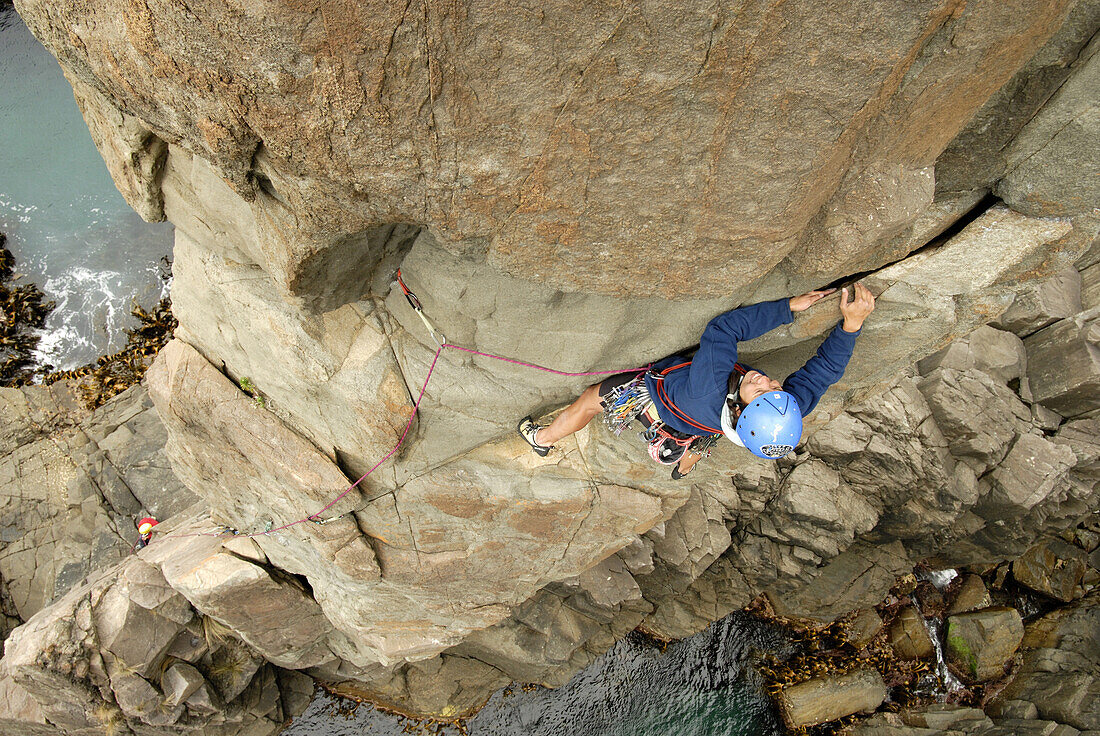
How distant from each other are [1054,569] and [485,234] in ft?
41.6

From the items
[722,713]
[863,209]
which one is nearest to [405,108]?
[863,209]

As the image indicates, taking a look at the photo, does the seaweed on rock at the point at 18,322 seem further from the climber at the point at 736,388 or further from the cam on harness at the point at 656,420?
the climber at the point at 736,388

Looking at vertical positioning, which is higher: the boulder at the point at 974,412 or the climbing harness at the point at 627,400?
the climbing harness at the point at 627,400

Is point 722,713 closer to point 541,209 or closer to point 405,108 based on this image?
point 541,209

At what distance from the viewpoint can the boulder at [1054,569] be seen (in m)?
10.5

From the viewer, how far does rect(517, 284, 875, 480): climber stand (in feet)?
11.9

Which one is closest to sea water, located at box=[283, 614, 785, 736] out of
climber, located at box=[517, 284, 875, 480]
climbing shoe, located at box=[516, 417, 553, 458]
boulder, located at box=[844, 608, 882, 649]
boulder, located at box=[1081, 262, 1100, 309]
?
boulder, located at box=[844, 608, 882, 649]

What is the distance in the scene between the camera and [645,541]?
9266 millimetres

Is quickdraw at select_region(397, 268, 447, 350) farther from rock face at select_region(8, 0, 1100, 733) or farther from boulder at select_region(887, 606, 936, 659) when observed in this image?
boulder at select_region(887, 606, 936, 659)

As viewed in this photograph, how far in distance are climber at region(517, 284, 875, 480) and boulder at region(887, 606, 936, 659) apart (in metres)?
8.76

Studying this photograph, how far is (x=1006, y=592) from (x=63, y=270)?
18.2 m

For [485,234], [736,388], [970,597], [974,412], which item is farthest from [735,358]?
[970,597]

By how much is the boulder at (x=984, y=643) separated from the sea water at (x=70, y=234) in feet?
51.4

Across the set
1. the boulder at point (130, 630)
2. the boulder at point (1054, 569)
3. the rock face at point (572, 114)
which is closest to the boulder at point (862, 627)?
the boulder at point (1054, 569)
